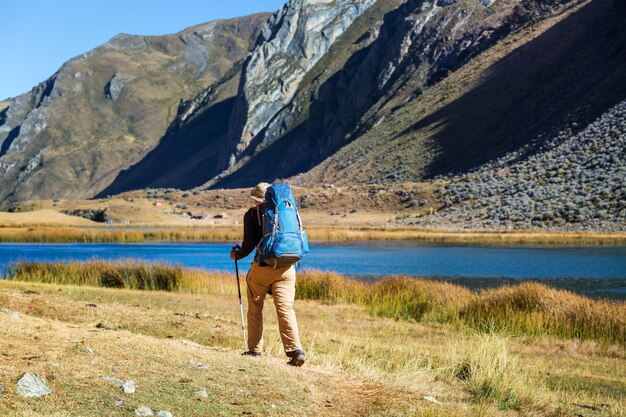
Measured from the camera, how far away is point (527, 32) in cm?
10938

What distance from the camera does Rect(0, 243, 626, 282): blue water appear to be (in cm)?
3509

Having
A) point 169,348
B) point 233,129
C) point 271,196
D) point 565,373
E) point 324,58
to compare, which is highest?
point 324,58

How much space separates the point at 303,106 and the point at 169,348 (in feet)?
495

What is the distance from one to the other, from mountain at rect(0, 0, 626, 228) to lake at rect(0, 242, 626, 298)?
16.6 metres

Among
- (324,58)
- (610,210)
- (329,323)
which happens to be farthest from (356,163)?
(329,323)

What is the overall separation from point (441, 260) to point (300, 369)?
32782 mm

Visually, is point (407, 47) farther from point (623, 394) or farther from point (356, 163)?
point (623, 394)

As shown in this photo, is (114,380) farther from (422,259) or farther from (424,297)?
(422,259)

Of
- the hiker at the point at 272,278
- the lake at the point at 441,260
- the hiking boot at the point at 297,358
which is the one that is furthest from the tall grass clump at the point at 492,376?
the lake at the point at 441,260

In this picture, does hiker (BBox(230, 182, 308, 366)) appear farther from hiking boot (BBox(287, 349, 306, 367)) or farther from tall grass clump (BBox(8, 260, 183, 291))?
tall grass clump (BBox(8, 260, 183, 291))

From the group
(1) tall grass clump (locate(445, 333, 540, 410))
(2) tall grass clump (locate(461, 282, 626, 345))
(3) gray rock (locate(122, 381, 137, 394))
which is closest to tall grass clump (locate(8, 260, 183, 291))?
(2) tall grass clump (locate(461, 282, 626, 345))

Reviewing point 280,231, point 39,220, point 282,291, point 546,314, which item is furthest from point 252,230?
point 39,220

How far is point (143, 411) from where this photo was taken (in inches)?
290

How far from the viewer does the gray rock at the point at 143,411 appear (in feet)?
24.1
